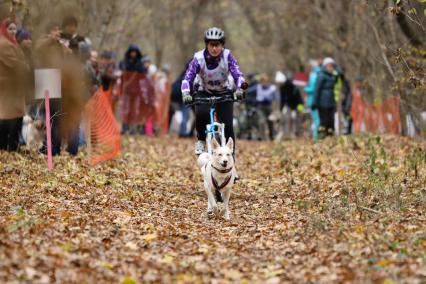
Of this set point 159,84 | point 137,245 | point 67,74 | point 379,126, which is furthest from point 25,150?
point 159,84

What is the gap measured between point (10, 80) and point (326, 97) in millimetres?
11061

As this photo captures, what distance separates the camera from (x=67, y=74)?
1700cm

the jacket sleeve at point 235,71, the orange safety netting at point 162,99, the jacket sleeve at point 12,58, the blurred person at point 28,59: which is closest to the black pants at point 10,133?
the blurred person at point 28,59

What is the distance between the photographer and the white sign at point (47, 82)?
603 inches

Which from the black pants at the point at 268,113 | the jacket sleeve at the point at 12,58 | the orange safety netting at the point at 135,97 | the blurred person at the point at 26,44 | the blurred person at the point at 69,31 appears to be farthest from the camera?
the black pants at the point at 268,113

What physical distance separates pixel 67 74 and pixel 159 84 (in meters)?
16.4

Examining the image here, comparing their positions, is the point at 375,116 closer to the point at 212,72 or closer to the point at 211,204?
the point at 212,72

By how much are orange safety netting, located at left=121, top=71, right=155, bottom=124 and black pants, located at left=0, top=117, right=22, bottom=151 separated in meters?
12.6

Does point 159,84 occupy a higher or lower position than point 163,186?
higher

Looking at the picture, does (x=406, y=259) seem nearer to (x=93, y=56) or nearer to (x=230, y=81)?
(x=230, y=81)

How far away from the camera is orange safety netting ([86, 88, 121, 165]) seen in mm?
18375

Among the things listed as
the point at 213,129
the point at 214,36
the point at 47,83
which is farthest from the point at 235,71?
the point at 47,83

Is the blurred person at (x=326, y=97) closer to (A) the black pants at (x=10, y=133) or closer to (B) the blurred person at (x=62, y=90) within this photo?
→ (B) the blurred person at (x=62, y=90)

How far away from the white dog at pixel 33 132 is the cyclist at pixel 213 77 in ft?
14.2
